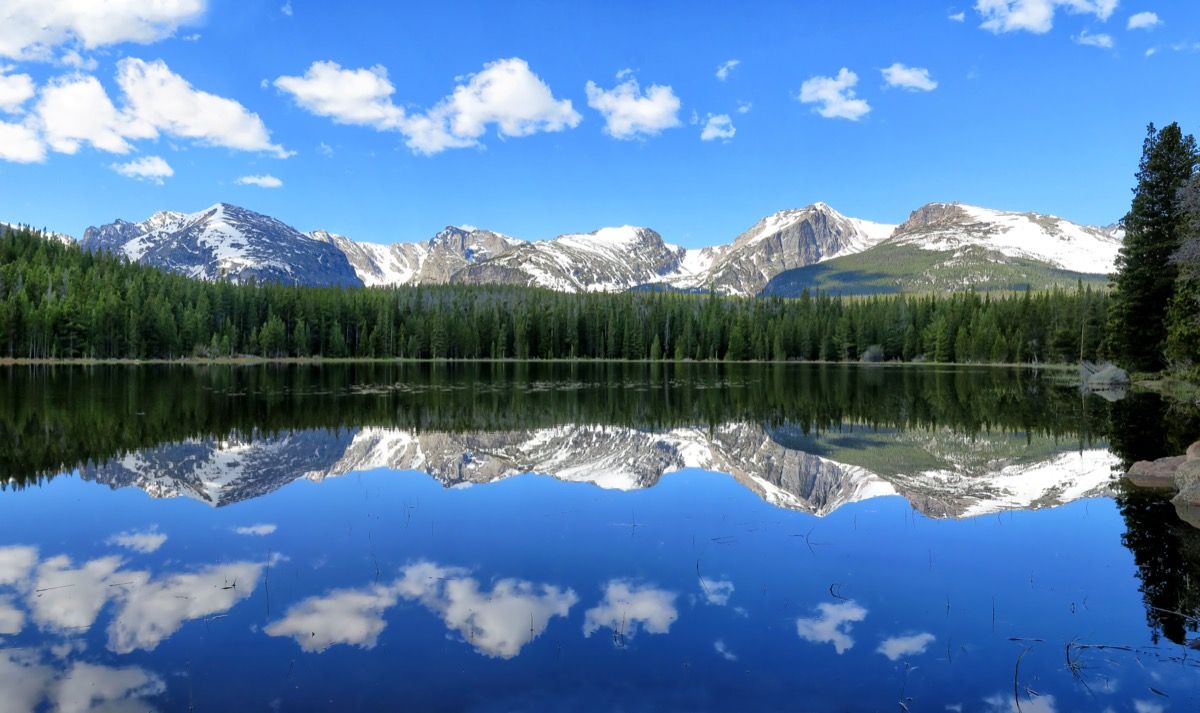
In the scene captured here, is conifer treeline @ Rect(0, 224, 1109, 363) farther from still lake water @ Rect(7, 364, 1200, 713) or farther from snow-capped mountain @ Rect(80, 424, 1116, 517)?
still lake water @ Rect(7, 364, 1200, 713)

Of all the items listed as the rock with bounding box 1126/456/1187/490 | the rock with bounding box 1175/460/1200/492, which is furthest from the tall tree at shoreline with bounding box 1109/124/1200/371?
the rock with bounding box 1175/460/1200/492

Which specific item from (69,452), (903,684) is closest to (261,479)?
(69,452)

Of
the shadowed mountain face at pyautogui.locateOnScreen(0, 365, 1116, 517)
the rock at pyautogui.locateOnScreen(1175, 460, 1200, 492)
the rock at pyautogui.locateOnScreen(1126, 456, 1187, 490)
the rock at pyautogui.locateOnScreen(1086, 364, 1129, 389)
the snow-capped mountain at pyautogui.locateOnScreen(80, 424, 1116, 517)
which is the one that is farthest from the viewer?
the rock at pyautogui.locateOnScreen(1086, 364, 1129, 389)

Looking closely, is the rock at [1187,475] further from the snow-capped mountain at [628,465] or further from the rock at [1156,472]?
the snow-capped mountain at [628,465]

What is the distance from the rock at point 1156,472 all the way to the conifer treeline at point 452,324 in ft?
339

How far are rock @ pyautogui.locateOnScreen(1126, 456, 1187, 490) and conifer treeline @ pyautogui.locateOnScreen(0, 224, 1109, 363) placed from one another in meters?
103

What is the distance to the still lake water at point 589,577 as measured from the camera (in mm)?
8953

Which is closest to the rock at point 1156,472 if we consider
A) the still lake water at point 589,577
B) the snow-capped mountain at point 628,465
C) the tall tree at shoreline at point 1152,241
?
the snow-capped mountain at point 628,465

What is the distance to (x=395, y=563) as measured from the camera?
1400 centimetres

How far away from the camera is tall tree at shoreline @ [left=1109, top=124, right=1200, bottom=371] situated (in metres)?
55.6

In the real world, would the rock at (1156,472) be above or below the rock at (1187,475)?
below

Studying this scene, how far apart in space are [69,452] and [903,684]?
28.7m

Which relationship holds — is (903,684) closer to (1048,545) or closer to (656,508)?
(1048,545)

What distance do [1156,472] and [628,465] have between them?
16.3 meters
